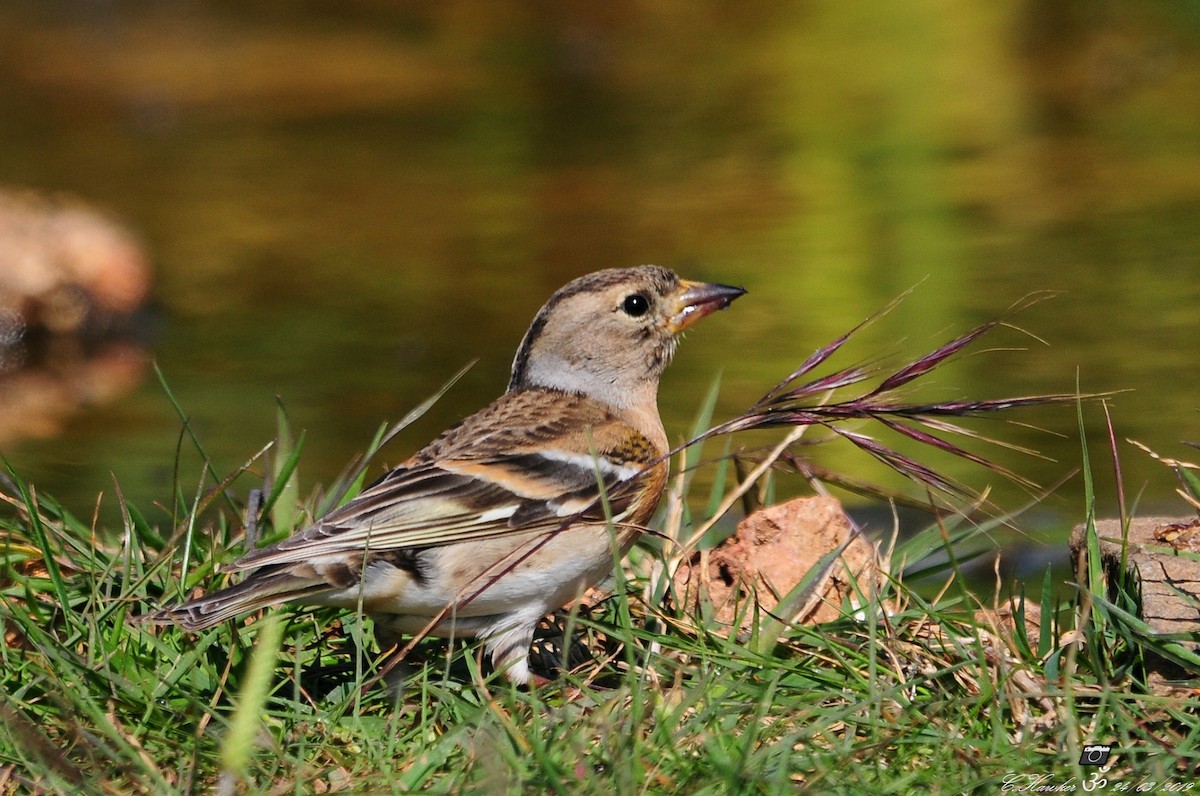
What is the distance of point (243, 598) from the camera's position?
390 cm

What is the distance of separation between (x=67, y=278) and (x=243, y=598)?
692 cm

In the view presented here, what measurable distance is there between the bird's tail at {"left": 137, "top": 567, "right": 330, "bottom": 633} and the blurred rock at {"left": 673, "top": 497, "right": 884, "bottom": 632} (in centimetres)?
107

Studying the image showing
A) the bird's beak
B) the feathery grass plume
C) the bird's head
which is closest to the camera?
the feathery grass plume

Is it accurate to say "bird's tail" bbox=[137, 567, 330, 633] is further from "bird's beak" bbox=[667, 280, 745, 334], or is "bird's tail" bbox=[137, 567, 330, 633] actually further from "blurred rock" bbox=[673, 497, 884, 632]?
"bird's beak" bbox=[667, 280, 745, 334]

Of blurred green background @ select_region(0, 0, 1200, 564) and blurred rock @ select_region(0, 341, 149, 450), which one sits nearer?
blurred green background @ select_region(0, 0, 1200, 564)

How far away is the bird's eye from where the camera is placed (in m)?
5.04

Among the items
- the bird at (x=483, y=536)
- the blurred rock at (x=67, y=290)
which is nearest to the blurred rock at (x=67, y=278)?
the blurred rock at (x=67, y=290)

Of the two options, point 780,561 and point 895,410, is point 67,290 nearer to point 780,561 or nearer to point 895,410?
point 780,561

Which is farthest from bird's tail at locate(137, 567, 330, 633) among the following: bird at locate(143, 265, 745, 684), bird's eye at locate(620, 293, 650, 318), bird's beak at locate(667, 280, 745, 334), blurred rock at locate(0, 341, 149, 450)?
blurred rock at locate(0, 341, 149, 450)

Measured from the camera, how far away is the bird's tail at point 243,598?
12.7 feet

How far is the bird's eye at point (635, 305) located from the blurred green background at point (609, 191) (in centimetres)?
83

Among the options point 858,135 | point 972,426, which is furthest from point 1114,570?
point 858,135

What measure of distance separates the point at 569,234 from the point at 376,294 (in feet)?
5.04

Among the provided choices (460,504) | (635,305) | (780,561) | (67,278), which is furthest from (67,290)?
(780,561)
